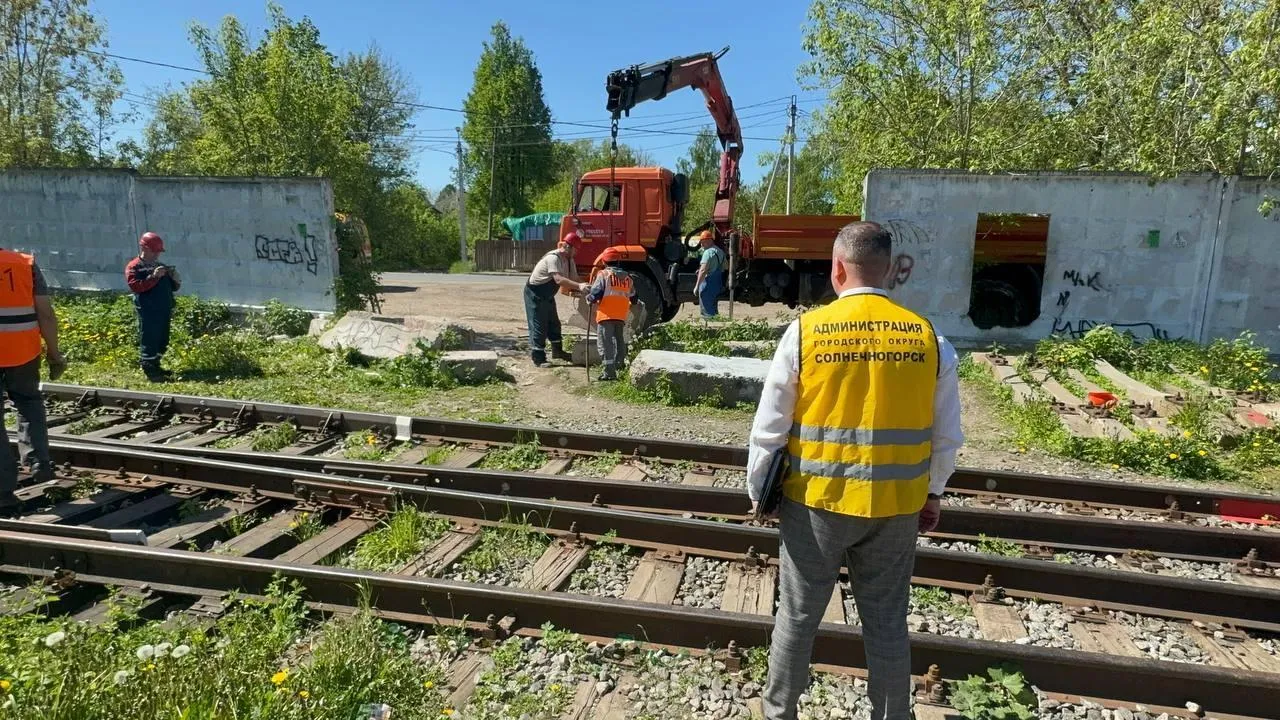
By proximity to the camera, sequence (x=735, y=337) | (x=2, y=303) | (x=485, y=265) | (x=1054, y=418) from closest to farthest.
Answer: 1. (x=2, y=303)
2. (x=1054, y=418)
3. (x=735, y=337)
4. (x=485, y=265)

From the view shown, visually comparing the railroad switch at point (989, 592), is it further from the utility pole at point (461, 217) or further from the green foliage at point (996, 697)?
the utility pole at point (461, 217)

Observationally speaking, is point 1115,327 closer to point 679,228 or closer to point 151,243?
point 679,228

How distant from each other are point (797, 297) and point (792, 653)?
47.9ft

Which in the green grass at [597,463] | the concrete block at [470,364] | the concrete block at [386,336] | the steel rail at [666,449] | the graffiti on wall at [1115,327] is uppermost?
the graffiti on wall at [1115,327]

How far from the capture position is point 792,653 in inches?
106

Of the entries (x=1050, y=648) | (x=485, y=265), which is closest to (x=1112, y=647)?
(x=1050, y=648)

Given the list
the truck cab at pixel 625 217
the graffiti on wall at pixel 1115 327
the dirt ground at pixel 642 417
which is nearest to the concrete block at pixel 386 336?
the dirt ground at pixel 642 417

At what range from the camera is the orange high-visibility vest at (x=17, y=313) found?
5078 millimetres

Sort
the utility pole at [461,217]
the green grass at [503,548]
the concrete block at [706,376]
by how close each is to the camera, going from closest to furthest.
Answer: the green grass at [503,548] → the concrete block at [706,376] → the utility pole at [461,217]

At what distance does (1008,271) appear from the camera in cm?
1461

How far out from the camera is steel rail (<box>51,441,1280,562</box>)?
4.58 metres

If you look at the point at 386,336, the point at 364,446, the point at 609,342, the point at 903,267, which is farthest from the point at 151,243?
the point at 903,267

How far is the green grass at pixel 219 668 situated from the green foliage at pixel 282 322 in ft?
32.9

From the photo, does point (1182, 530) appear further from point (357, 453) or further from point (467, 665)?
point (357, 453)
